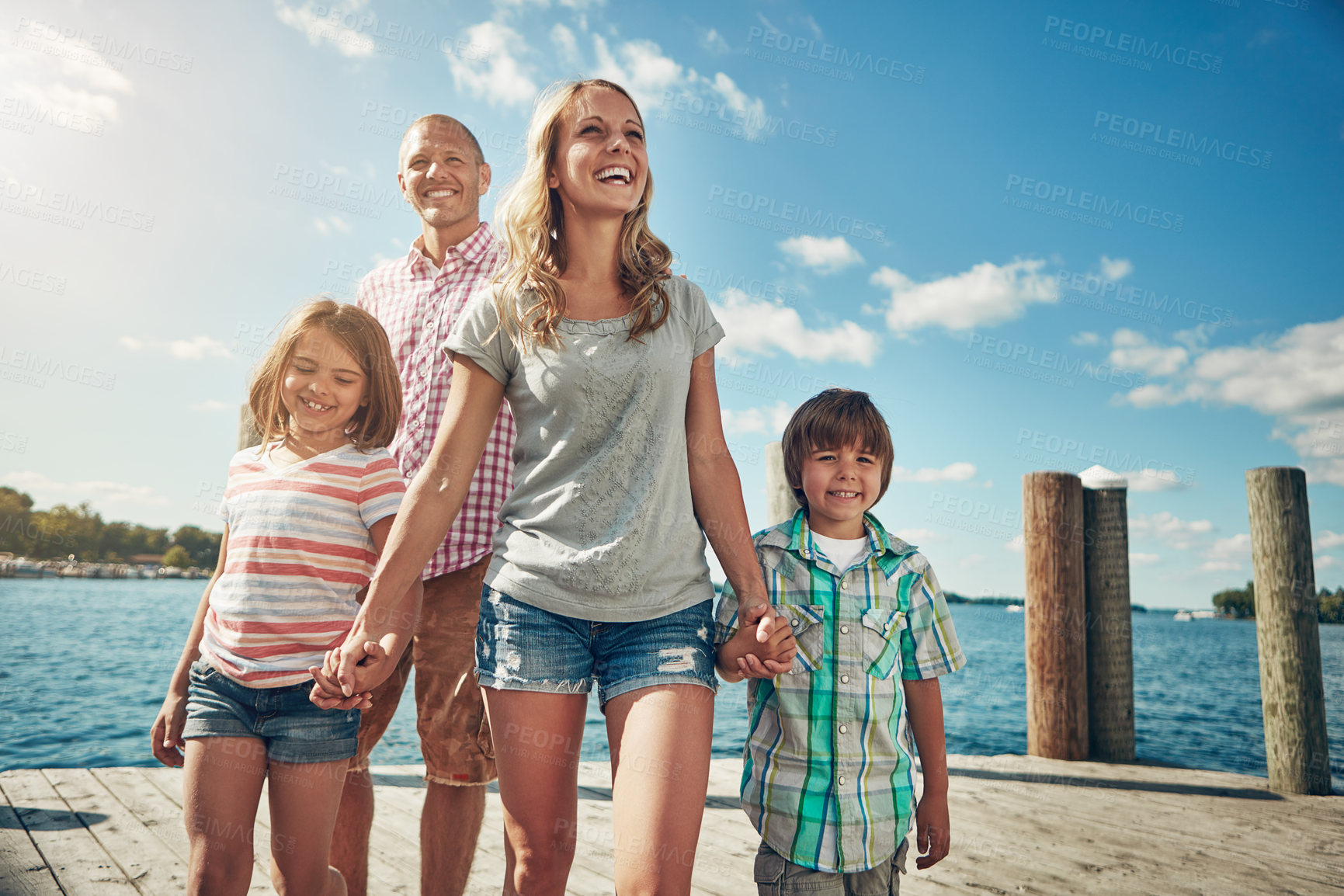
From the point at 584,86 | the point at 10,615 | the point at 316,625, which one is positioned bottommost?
the point at 10,615

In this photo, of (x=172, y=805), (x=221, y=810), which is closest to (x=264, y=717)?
(x=221, y=810)

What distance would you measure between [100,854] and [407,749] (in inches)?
486

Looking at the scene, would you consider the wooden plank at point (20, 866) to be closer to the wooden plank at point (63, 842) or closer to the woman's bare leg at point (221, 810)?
the wooden plank at point (63, 842)

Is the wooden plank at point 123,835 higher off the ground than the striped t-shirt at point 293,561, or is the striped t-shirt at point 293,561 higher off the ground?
the striped t-shirt at point 293,561

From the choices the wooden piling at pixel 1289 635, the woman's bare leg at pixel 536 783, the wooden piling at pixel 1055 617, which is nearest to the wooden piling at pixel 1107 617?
the wooden piling at pixel 1055 617

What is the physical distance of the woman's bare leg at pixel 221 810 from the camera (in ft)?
5.94

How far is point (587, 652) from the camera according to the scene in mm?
1679

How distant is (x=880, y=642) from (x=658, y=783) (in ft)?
2.82

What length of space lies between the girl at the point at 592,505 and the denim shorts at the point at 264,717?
345 mm

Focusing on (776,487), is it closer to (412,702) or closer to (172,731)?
(172,731)

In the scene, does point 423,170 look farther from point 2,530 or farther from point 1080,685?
point 1080,685

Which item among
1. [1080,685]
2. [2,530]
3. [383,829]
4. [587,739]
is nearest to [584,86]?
[383,829]

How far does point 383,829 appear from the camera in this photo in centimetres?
374

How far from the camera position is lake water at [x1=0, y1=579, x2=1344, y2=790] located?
14922 millimetres
